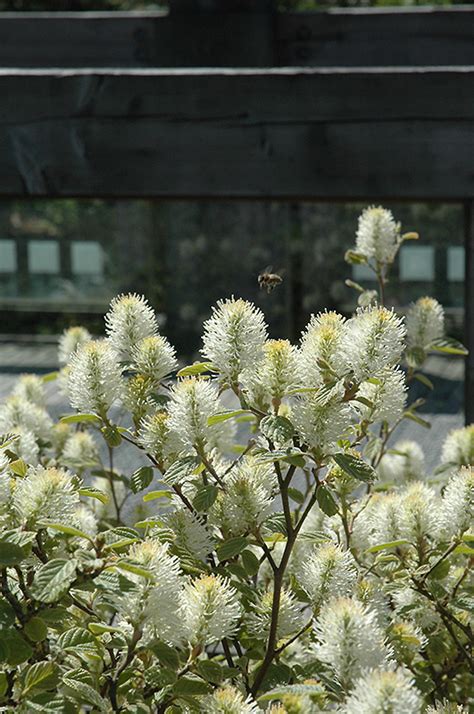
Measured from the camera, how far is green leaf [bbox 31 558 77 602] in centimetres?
116

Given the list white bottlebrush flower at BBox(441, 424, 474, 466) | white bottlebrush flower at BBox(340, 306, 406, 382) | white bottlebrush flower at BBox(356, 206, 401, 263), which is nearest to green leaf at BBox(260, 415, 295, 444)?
white bottlebrush flower at BBox(340, 306, 406, 382)

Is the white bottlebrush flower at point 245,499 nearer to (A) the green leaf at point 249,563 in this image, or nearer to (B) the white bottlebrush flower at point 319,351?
(A) the green leaf at point 249,563

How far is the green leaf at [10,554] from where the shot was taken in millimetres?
1181

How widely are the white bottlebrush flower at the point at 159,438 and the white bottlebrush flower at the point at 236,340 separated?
0.16 m

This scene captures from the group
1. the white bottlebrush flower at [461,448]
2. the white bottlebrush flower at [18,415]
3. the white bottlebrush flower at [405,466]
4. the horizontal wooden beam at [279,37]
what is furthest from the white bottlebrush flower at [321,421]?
the horizontal wooden beam at [279,37]

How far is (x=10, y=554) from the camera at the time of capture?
1.19m

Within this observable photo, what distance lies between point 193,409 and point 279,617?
12.7 inches

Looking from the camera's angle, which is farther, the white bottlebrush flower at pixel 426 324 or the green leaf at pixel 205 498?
the white bottlebrush flower at pixel 426 324

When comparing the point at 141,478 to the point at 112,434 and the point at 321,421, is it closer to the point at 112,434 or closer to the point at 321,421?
the point at 112,434

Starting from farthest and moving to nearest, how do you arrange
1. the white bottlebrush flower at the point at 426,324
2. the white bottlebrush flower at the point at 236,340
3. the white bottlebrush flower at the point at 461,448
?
the white bottlebrush flower at the point at 426,324 < the white bottlebrush flower at the point at 461,448 < the white bottlebrush flower at the point at 236,340

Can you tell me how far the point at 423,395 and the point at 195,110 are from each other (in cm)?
120

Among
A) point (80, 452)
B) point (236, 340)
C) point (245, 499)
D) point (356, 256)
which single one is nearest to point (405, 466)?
point (356, 256)

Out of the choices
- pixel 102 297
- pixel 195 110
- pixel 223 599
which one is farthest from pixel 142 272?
pixel 223 599

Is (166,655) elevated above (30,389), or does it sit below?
below
